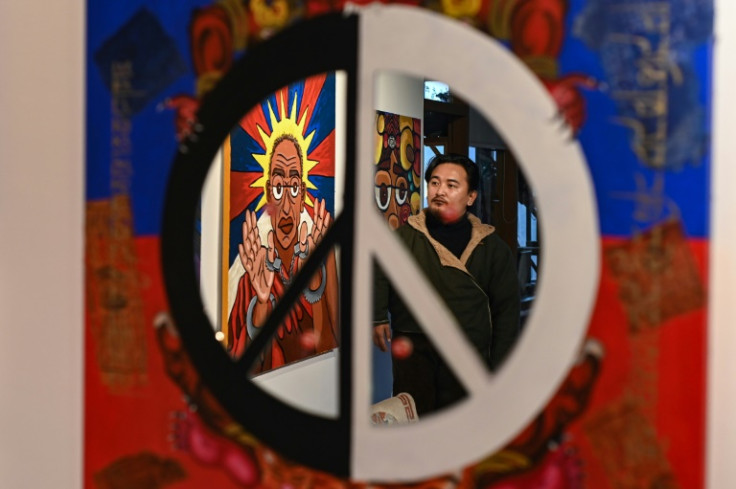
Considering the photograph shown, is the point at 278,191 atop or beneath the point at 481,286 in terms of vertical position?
atop

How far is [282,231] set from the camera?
2840 millimetres

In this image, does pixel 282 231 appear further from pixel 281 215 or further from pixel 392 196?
pixel 392 196

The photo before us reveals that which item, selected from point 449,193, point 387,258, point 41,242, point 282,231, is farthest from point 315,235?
point 387,258

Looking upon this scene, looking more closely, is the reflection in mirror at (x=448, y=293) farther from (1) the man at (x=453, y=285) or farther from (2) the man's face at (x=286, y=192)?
(2) the man's face at (x=286, y=192)

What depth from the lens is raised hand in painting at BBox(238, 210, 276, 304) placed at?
2607 mm

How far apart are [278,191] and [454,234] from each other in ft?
2.10

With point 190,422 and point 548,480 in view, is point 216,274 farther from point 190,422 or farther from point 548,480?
point 548,480

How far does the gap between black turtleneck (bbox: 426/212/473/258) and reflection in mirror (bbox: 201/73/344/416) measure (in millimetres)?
419

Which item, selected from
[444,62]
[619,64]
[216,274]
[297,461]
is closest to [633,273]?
[619,64]

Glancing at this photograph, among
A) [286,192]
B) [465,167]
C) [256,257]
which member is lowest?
[256,257]

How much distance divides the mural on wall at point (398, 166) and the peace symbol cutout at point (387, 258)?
216 centimetres

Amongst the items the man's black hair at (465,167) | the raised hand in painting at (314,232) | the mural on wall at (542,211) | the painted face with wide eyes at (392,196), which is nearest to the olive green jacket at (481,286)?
the man's black hair at (465,167)

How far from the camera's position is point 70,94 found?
1.58m

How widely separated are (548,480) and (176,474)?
69cm
